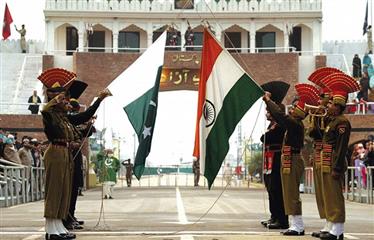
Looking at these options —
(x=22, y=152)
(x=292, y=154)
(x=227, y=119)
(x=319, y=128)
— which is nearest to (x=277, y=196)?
(x=292, y=154)

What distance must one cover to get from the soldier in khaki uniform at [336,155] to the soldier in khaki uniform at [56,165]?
10.7 ft

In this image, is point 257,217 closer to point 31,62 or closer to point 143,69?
point 143,69

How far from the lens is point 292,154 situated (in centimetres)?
1186

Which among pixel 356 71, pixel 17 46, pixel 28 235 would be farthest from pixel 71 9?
pixel 28 235

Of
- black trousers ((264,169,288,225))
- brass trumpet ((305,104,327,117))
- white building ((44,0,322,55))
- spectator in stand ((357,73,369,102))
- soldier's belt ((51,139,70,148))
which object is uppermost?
white building ((44,0,322,55))

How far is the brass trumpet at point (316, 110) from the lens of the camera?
11320 millimetres

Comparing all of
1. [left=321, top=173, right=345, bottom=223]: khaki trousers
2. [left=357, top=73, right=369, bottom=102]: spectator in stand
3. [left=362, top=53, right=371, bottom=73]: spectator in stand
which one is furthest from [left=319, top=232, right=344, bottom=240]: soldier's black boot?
[left=362, top=53, right=371, bottom=73]: spectator in stand

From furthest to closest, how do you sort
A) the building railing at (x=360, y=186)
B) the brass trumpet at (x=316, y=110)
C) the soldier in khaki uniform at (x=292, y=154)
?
the building railing at (x=360, y=186), the soldier in khaki uniform at (x=292, y=154), the brass trumpet at (x=316, y=110)

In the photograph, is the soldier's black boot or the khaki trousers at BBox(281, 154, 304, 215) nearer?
the soldier's black boot

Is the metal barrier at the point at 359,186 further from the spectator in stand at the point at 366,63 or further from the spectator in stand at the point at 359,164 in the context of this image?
the spectator in stand at the point at 366,63

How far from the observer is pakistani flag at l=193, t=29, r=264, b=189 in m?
12.3

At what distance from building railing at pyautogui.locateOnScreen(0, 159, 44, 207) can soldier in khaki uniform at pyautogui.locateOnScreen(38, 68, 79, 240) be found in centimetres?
935

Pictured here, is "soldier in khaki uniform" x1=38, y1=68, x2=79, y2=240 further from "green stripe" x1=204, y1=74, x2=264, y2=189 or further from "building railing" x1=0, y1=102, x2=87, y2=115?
"building railing" x1=0, y1=102, x2=87, y2=115

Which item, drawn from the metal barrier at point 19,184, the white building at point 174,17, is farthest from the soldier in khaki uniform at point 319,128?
the white building at point 174,17
